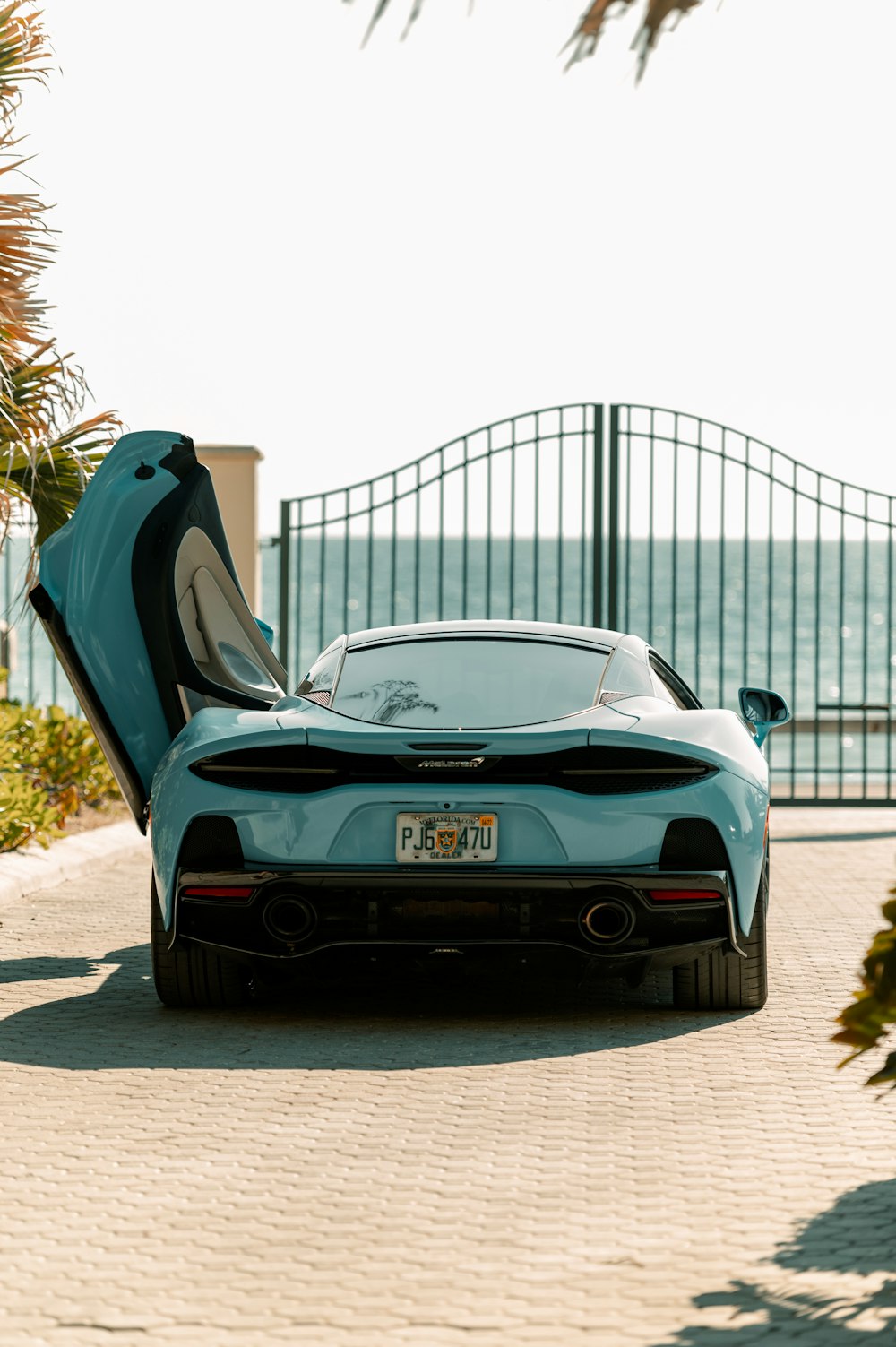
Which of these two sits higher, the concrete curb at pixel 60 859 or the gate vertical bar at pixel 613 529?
the gate vertical bar at pixel 613 529

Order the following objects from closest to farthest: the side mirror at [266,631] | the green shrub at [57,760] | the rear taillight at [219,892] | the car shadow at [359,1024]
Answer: the car shadow at [359,1024] < the rear taillight at [219,892] < the side mirror at [266,631] < the green shrub at [57,760]

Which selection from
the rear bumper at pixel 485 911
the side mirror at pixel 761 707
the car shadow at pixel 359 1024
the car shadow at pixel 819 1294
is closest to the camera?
the car shadow at pixel 819 1294

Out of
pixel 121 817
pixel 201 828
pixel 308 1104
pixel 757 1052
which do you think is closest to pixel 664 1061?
pixel 757 1052

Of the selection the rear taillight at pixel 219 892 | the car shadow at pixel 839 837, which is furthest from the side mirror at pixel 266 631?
the car shadow at pixel 839 837

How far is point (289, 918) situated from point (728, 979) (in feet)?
5.14

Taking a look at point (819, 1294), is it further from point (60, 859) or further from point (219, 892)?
point (60, 859)

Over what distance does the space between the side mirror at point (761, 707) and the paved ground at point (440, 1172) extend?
4.13 feet

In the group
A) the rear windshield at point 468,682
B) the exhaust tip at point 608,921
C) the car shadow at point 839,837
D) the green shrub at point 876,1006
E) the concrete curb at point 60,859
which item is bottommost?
the car shadow at point 839,837

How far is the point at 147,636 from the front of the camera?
6.81 meters

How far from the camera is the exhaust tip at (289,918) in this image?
18.3 feet

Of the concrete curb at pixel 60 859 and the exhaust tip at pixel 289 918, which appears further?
the concrete curb at pixel 60 859

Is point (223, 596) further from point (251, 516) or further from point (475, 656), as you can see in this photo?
point (251, 516)

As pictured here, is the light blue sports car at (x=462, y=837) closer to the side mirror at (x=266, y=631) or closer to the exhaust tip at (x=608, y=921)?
the exhaust tip at (x=608, y=921)

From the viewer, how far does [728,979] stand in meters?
6.01
